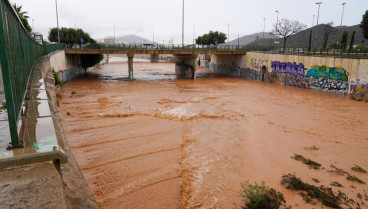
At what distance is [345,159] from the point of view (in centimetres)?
1341

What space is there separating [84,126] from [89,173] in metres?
6.95

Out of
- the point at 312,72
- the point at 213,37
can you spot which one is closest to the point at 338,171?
the point at 312,72

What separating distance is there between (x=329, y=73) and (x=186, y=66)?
83.4 feet

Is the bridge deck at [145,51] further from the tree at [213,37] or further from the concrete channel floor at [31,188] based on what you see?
the concrete channel floor at [31,188]

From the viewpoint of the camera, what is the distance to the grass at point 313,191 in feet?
30.6

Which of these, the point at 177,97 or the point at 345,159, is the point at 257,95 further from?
the point at 345,159

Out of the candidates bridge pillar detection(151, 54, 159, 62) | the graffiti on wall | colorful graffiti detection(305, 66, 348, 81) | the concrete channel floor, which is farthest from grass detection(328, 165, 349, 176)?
bridge pillar detection(151, 54, 159, 62)

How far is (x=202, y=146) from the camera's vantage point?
14375 millimetres

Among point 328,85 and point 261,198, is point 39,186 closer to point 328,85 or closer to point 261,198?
point 261,198

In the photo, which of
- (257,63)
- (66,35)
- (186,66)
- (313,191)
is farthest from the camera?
(66,35)

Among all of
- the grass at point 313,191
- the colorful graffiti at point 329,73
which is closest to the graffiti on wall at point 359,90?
the colorful graffiti at point 329,73

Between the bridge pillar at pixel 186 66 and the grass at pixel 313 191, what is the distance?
1489 inches

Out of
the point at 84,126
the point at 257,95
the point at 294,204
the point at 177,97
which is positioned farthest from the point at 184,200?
the point at 257,95

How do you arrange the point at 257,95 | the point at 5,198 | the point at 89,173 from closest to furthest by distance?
1. the point at 5,198
2. the point at 89,173
3. the point at 257,95
